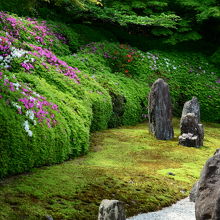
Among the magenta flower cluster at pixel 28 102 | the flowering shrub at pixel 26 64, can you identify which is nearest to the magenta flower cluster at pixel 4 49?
the flowering shrub at pixel 26 64

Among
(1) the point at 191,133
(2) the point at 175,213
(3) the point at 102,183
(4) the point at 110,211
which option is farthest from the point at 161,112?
(4) the point at 110,211

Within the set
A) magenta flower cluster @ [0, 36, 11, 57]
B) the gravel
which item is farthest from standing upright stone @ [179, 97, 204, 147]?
magenta flower cluster @ [0, 36, 11, 57]

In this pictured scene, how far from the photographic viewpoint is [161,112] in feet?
38.1

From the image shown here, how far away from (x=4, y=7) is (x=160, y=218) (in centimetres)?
1448

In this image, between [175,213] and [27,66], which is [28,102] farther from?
[175,213]

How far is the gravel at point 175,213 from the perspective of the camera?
5652 mm

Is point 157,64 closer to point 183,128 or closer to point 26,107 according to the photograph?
point 183,128

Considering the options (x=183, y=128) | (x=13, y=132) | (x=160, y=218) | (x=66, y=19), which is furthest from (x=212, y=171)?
(x=66, y=19)

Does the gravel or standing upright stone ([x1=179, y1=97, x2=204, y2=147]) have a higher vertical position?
standing upright stone ([x1=179, y1=97, x2=204, y2=147])

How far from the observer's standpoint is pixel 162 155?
31.3 ft

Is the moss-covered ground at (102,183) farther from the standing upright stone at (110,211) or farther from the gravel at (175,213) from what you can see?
the standing upright stone at (110,211)

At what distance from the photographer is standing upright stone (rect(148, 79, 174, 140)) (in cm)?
1158

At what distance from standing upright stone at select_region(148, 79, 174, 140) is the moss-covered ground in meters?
1.42

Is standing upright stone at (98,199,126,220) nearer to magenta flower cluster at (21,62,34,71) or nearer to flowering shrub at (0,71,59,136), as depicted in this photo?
flowering shrub at (0,71,59,136)
